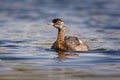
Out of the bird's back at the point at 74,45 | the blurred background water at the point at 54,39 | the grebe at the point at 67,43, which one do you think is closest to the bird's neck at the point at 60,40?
the grebe at the point at 67,43

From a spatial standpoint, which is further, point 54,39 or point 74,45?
point 54,39

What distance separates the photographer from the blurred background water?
57.9 ft

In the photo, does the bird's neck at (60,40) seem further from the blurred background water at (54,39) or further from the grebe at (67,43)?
the blurred background water at (54,39)

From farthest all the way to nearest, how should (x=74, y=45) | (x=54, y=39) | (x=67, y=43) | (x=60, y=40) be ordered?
(x=54, y=39), (x=60, y=40), (x=67, y=43), (x=74, y=45)

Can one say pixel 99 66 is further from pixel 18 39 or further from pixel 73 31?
pixel 73 31

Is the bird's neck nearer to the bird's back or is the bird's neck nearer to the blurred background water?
the bird's back

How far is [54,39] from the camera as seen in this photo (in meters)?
28.0

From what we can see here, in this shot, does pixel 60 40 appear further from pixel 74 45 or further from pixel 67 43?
pixel 74 45

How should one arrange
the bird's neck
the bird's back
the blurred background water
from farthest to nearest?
the bird's neck
the bird's back
the blurred background water

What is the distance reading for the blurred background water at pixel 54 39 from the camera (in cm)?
1764

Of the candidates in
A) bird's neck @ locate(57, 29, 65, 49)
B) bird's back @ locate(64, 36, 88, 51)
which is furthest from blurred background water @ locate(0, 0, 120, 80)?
bird's neck @ locate(57, 29, 65, 49)

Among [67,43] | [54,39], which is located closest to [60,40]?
[67,43]

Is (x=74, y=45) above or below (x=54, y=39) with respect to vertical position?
below

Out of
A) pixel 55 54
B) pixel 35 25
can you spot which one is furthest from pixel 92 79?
pixel 35 25
